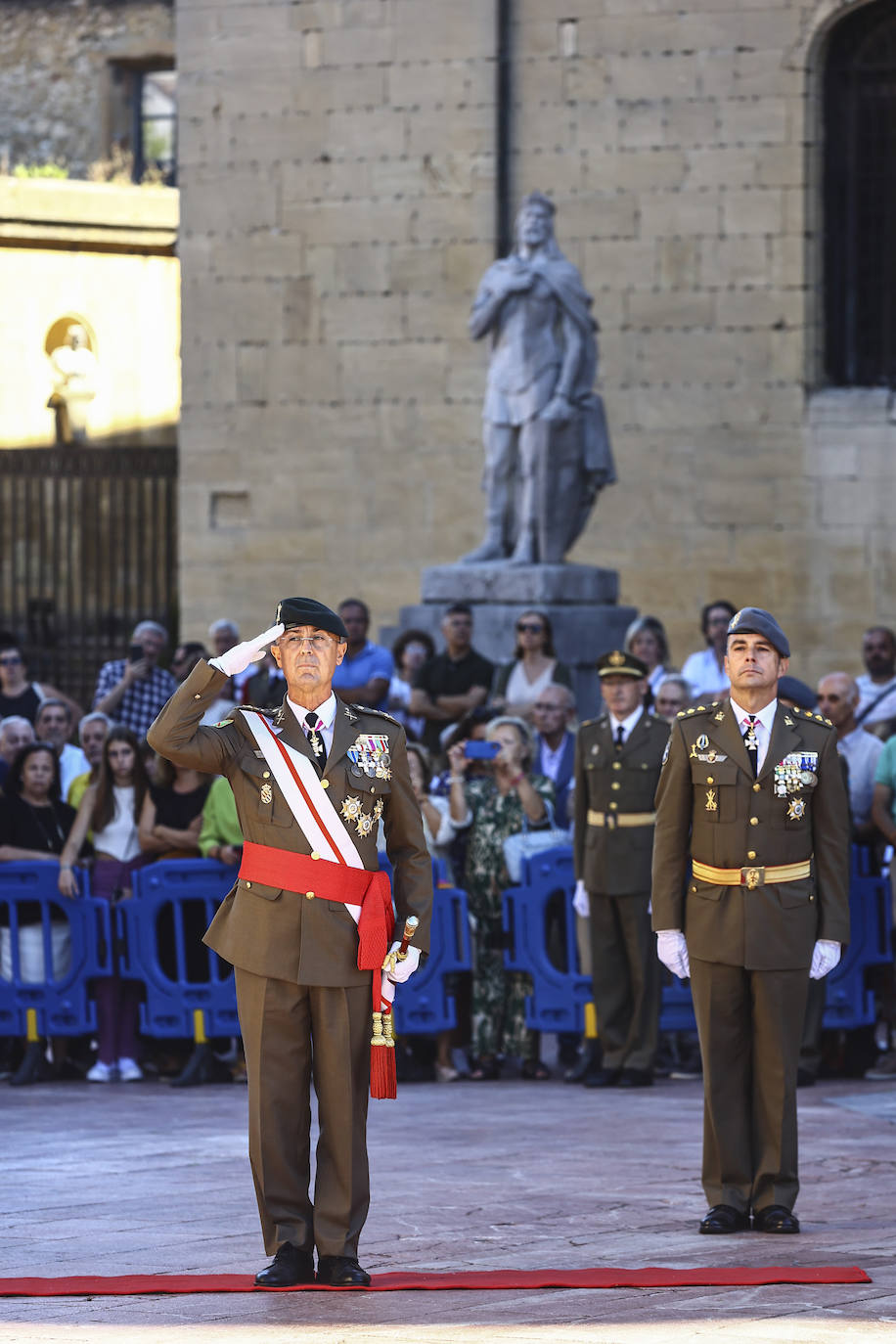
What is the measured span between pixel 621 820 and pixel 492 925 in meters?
0.82

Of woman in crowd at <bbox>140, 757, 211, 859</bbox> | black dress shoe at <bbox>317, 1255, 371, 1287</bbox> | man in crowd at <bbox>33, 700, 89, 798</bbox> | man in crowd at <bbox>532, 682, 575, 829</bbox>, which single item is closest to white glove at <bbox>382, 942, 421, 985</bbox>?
black dress shoe at <bbox>317, 1255, 371, 1287</bbox>

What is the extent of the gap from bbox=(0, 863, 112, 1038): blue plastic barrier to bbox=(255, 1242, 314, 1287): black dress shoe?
14.3 ft

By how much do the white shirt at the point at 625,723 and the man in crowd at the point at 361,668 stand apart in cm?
294

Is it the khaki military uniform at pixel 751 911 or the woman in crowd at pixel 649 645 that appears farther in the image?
the woman in crowd at pixel 649 645

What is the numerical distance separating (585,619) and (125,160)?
598 inches

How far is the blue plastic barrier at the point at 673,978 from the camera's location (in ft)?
33.8

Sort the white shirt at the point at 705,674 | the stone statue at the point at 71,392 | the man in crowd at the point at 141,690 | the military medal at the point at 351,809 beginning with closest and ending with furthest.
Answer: the military medal at the point at 351,809, the man in crowd at the point at 141,690, the white shirt at the point at 705,674, the stone statue at the point at 71,392

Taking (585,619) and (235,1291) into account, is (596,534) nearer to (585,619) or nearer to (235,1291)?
(585,619)

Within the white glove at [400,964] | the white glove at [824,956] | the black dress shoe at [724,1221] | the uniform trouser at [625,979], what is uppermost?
the white glove at [400,964]

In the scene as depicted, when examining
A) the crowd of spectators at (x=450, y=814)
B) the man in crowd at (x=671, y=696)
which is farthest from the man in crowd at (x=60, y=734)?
the man in crowd at (x=671, y=696)

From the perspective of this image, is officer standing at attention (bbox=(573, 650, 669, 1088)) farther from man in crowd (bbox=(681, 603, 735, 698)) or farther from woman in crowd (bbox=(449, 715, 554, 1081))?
man in crowd (bbox=(681, 603, 735, 698))

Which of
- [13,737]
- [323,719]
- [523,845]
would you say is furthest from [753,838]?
[13,737]

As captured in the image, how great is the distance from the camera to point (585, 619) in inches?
550

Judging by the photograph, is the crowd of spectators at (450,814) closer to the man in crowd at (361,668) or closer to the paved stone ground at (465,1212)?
the paved stone ground at (465,1212)
